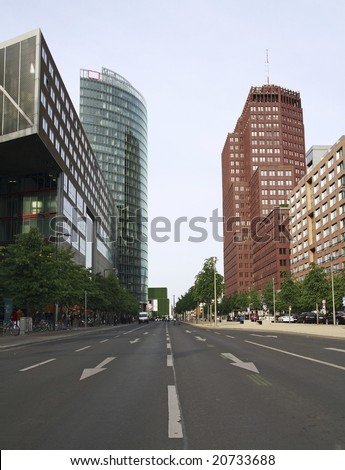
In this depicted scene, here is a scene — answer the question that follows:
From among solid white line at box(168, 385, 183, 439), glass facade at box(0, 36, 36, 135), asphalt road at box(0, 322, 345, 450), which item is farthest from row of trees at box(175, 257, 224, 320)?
solid white line at box(168, 385, 183, 439)

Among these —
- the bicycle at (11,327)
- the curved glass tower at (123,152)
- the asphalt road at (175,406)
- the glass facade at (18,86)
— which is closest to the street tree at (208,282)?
the glass facade at (18,86)

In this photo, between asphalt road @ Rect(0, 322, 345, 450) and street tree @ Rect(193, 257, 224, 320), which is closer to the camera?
asphalt road @ Rect(0, 322, 345, 450)

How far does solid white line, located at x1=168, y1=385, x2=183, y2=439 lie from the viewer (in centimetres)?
537

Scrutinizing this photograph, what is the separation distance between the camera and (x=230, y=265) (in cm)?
19712

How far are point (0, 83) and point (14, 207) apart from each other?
16398mm

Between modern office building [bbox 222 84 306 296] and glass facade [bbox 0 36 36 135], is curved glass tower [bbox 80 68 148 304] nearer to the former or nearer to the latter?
modern office building [bbox 222 84 306 296]

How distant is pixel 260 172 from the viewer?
523 feet

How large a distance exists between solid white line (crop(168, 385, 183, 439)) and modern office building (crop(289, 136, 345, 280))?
6972 cm

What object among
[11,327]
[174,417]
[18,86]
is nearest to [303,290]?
[11,327]

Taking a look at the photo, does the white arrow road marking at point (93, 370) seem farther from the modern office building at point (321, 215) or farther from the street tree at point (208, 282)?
the modern office building at point (321, 215)

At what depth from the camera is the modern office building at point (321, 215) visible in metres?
86.2

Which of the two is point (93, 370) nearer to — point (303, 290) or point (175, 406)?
point (175, 406)

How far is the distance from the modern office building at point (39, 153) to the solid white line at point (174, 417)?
44.4 m
